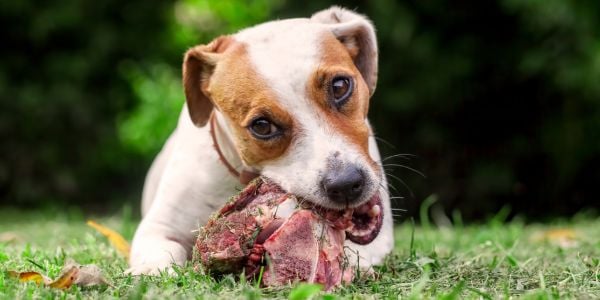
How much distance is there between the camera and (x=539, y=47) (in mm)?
8023

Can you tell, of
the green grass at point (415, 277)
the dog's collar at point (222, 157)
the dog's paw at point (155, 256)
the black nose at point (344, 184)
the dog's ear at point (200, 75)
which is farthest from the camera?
the dog's ear at point (200, 75)

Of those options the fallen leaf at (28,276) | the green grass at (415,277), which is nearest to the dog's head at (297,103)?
the green grass at (415,277)

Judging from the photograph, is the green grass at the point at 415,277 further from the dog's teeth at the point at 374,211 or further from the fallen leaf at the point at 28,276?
the dog's teeth at the point at 374,211

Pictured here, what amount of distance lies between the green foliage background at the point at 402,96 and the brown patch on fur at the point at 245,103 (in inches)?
160

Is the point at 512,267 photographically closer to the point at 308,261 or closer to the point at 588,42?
the point at 308,261

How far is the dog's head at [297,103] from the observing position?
10.3 ft

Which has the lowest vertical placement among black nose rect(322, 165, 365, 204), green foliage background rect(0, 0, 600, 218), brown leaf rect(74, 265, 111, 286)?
green foliage background rect(0, 0, 600, 218)

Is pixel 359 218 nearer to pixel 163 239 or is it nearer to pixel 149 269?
pixel 149 269

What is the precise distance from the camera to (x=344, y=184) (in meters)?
3.05

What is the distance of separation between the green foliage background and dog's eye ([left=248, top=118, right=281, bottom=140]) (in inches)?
167

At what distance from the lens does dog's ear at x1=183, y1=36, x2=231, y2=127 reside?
3.87 metres

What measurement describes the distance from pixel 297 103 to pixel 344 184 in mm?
455

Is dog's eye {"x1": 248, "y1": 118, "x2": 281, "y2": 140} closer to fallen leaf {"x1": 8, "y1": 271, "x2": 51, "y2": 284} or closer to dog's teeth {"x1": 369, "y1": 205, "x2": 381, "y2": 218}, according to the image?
dog's teeth {"x1": 369, "y1": 205, "x2": 381, "y2": 218}

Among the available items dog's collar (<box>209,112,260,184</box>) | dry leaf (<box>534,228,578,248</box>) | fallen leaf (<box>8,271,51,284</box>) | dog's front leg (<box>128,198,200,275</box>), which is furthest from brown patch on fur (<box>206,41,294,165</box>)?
dry leaf (<box>534,228,578,248</box>)
